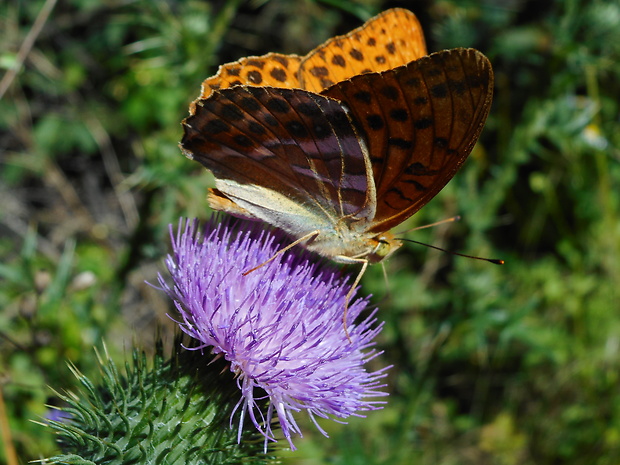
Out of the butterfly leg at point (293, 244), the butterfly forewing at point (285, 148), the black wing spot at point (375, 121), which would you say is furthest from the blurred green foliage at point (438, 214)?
the black wing spot at point (375, 121)

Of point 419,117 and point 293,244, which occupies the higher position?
point 419,117

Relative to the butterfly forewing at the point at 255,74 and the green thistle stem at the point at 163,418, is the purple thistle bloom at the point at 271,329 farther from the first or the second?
the butterfly forewing at the point at 255,74

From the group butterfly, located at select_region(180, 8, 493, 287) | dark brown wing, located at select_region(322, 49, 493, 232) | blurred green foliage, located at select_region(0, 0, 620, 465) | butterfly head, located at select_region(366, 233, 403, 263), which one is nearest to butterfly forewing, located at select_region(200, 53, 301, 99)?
butterfly, located at select_region(180, 8, 493, 287)

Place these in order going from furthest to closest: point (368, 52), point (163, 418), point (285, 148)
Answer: point (368, 52) < point (285, 148) < point (163, 418)

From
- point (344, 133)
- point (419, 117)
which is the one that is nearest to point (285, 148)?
point (344, 133)

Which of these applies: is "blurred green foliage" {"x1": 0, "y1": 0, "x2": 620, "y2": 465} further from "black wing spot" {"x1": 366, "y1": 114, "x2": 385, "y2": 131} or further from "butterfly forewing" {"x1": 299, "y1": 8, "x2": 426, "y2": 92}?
"black wing spot" {"x1": 366, "y1": 114, "x2": 385, "y2": 131}

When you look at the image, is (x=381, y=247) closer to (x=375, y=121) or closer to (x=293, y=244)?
(x=293, y=244)

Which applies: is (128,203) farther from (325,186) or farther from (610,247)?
(610,247)
